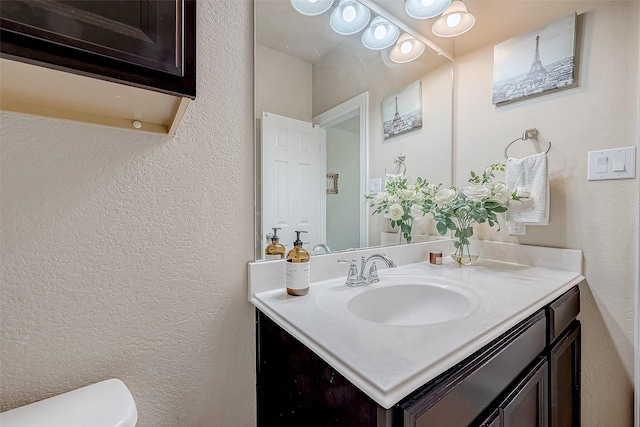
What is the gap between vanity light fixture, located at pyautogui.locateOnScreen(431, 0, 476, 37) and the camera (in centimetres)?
128

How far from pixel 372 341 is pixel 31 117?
821mm

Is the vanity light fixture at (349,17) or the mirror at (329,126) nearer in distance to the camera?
the mirror at (329,126)

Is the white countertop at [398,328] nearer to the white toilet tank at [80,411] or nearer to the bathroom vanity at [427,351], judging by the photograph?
the bathroom vanity at [427,351]

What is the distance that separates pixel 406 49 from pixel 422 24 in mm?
177

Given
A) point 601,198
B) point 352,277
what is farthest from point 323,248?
point 601,198

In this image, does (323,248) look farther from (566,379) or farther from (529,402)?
(566,379)

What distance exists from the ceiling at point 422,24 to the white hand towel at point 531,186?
0.59 metres

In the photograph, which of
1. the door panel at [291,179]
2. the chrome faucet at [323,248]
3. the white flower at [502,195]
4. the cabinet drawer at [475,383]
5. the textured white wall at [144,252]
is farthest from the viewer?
the white flower at [502,195]

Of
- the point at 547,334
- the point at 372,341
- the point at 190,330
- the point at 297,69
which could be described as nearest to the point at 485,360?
the point at 372,341

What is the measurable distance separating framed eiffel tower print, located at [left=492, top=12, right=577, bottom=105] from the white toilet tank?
1.71 meters

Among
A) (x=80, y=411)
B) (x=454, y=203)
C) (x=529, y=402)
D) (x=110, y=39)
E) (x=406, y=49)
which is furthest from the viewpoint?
(x=406, y=49)

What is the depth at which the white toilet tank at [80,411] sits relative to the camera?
486 millimetres

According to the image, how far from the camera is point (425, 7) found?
4.10ft

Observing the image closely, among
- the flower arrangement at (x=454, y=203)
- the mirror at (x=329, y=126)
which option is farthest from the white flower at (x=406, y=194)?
the mirror at (x=329, y=126)
